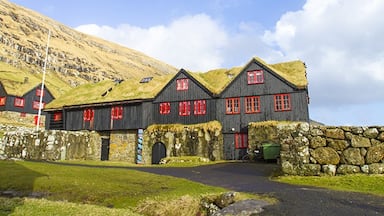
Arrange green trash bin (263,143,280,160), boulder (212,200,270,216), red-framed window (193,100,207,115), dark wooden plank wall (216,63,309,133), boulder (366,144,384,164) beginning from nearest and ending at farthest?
boulder (212,200,270,216) < boulder (366,144,384,164) < green trash bin (263,143,280,160) < dark wooden plank wall (216,63,309,133) < red-framed window (193,100,207,115)

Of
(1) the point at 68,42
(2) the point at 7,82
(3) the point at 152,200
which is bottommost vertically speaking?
(3) the point at 152,200

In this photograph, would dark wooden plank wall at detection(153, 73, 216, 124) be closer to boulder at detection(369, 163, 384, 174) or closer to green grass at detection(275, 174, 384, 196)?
green grass at detection(275, 174, 384, 196)

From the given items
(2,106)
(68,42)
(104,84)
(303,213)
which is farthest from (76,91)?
(68,42)

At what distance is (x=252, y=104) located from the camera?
33969 millimetres

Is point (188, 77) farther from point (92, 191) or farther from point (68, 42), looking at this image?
point (68, 42)

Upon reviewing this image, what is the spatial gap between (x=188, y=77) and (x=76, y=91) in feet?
75.8

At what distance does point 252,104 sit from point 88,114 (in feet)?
78.7

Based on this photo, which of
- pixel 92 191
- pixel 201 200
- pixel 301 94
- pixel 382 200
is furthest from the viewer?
pixel 301 94

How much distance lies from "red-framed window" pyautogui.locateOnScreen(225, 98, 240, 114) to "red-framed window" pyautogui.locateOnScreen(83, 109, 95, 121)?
→ 785 inches

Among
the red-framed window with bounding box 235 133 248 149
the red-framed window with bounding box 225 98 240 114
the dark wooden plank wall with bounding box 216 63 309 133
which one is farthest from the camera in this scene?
the red-framed window with bounding box 225 98 240 114

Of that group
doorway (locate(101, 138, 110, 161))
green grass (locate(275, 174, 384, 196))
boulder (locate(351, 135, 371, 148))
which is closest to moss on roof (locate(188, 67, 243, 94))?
doorway (locate(101, 138, 110, 161))

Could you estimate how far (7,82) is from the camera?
7375 cm

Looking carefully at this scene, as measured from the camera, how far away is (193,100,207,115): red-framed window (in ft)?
118

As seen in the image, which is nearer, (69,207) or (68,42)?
(69,207)
